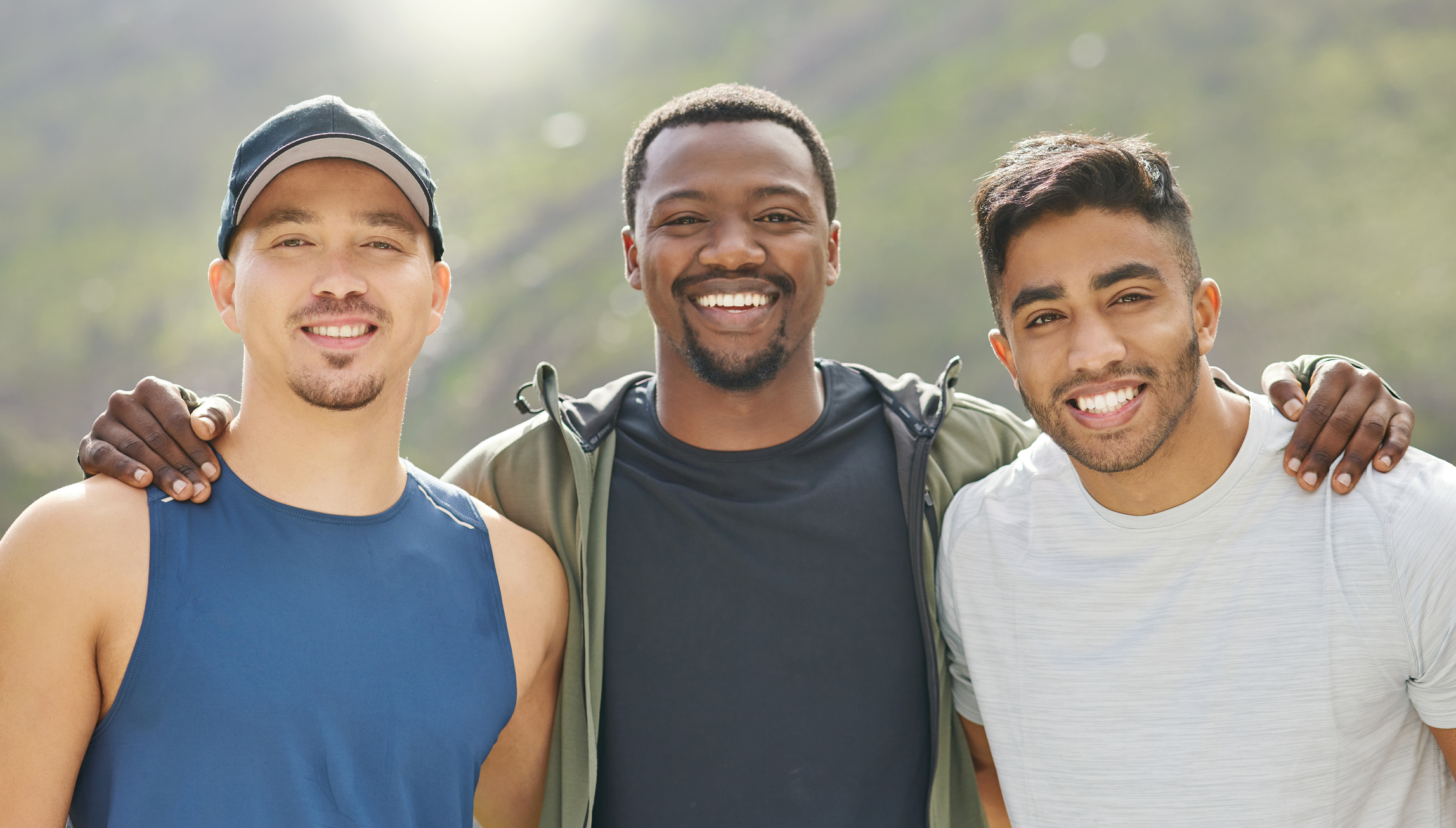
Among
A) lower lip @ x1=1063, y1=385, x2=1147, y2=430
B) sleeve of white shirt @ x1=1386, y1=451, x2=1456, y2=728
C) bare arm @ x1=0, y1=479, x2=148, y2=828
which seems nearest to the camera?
bare arm @ x1=0, y1=479, x2=148, y2=828

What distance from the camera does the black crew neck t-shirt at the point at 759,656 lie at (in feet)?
7.18

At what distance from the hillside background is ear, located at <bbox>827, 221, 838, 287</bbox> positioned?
7988mm

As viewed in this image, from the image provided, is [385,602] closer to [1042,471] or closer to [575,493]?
[575,493]

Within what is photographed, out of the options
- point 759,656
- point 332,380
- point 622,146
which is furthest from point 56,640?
point 622,146

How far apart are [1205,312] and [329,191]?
1.75m

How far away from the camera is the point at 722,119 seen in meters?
2.70

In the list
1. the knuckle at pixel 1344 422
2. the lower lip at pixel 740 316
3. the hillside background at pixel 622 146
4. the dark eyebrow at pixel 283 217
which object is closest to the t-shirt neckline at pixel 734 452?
the lower lip at pixel 740 316

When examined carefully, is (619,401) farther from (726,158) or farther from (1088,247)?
(1088,247)

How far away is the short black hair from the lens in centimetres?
271

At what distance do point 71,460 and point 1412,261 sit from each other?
596 inches

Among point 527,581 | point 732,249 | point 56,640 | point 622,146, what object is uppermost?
point 622,146

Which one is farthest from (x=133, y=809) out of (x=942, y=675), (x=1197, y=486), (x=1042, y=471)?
(x=1197, y=486)

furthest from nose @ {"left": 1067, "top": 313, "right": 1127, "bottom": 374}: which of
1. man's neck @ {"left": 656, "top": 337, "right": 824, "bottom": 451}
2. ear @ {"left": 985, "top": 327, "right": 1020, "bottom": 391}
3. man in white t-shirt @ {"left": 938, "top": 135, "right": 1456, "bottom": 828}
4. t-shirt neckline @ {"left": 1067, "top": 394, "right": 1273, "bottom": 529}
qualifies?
man's neck @ {"left": 656, "top": 337, "right": 824, "bottom": 451}

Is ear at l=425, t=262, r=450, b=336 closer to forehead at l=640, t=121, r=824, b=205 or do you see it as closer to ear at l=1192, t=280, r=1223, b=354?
forehead at l=640, t=121, r=824, b=205
